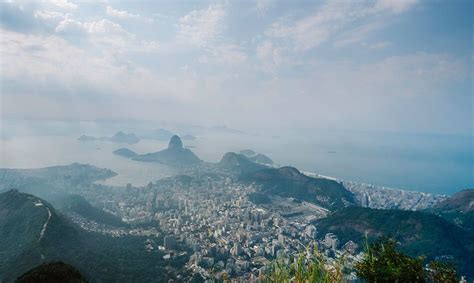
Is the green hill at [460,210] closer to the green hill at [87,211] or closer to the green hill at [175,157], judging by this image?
the green hill at [87,211]

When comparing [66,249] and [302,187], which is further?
[302,187]

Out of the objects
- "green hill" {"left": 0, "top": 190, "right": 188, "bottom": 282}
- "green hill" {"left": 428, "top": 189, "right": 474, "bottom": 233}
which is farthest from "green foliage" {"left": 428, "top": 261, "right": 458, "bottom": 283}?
"green hill" {"left": 428, "top": 189, "right": 474, "bottom": 233}

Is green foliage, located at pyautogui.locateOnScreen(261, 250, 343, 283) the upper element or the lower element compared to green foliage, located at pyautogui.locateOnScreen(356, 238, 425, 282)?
upper

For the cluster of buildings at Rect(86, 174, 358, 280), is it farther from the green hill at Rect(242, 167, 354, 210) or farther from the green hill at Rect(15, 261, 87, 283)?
the green hill at Rect(15, 261, 87, 283)

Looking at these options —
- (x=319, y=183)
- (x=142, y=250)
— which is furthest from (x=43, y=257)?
(x=319, y=183)

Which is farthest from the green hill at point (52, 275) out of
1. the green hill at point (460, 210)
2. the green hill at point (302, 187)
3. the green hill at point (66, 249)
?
the green hill at point (460, 210)

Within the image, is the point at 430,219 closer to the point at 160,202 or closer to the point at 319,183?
the point at 319,183

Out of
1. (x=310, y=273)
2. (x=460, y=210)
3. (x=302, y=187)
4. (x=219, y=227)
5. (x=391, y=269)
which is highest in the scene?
(x=310, y=273)

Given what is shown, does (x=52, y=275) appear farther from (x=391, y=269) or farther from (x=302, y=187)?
(x=302, y=187)

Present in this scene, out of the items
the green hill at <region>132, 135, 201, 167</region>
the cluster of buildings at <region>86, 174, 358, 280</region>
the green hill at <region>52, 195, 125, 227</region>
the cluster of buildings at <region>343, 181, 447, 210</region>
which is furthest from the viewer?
the green hill at <region>132, 135, 201, 167</region>

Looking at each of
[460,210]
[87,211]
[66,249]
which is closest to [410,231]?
[460,210]
